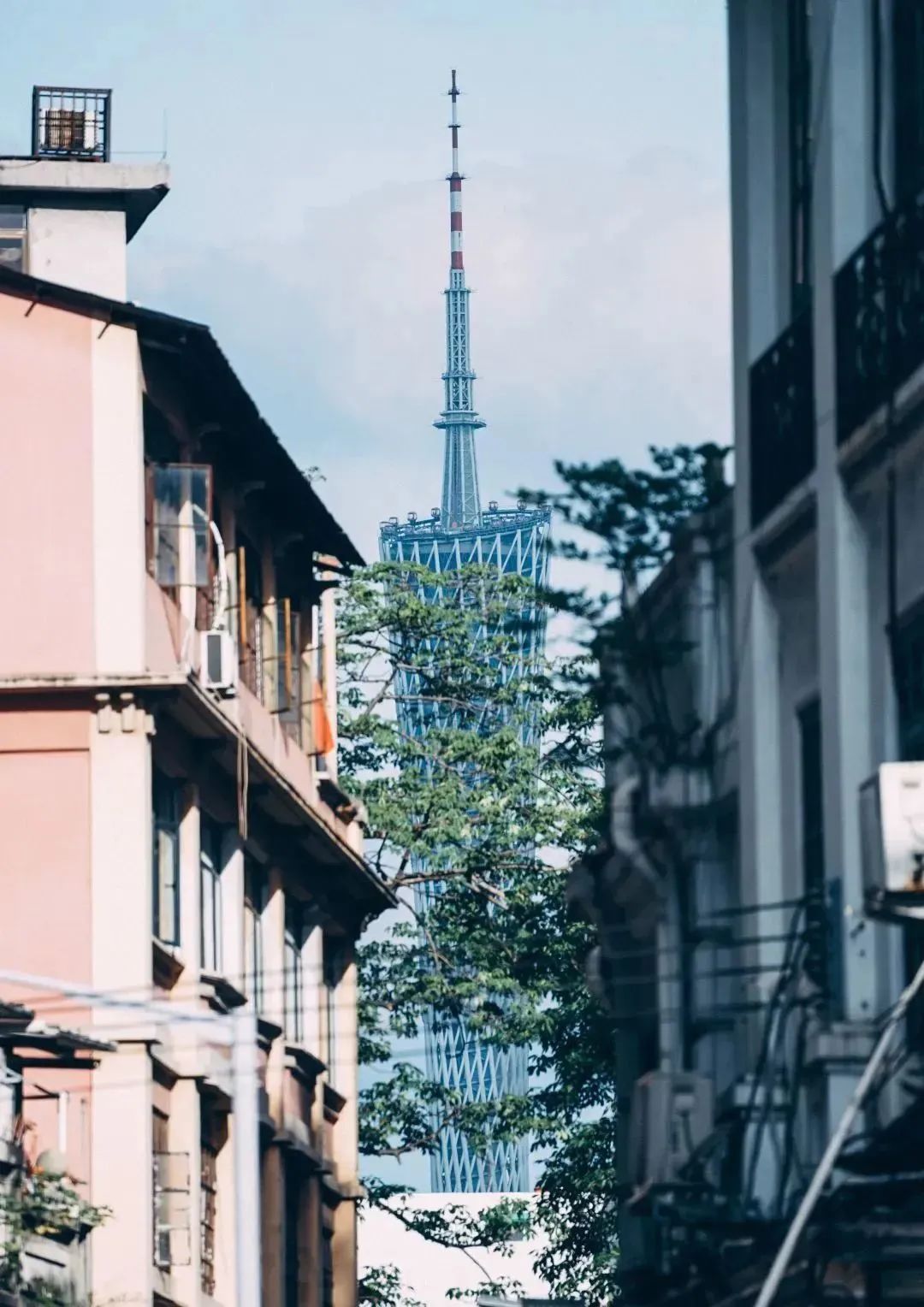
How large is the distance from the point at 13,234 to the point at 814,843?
24.0m

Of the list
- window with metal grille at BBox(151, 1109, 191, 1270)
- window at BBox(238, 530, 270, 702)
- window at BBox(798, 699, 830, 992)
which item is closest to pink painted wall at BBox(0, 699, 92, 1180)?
window with metal grille at BBox(151, 1109, 191, 1270)

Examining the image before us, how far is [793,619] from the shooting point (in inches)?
829

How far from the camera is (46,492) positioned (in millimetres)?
36188

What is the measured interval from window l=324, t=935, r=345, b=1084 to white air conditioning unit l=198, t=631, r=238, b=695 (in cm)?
1127

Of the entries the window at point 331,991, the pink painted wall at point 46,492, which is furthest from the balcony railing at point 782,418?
the window at point 331,991

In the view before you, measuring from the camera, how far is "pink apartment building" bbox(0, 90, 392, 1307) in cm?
3459

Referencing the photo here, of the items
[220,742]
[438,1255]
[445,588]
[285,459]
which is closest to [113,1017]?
[220,742]

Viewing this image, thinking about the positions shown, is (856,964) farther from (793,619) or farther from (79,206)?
(79,206)

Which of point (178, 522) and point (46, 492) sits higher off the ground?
point (46, 492)

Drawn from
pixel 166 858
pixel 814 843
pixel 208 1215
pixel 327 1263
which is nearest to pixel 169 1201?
pixel 208 1215

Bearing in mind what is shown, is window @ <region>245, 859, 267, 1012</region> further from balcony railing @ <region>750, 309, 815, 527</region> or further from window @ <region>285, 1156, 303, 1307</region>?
balcony railing @ <region>750, 309, 815, 527</region>

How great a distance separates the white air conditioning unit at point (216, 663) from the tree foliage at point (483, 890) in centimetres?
1215

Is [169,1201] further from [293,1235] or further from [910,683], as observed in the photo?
[910,683]

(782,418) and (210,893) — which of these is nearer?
(782,418)
